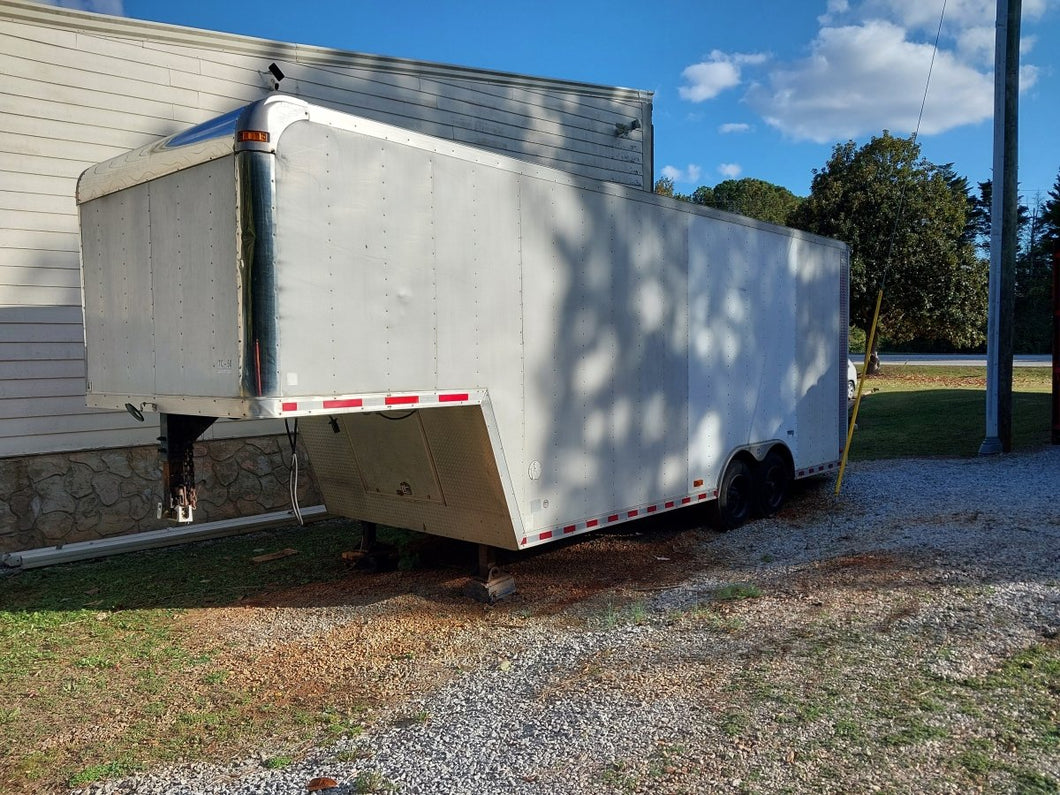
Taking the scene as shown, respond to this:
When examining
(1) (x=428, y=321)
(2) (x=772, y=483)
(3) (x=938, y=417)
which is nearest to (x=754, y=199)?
(3) (x=938, y=417)

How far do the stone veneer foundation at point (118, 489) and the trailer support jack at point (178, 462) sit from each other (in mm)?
3679

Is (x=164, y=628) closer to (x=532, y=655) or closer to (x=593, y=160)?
(x=532, y=655)

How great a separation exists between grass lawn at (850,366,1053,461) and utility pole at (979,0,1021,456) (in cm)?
76

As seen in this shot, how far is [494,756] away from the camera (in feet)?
11.7

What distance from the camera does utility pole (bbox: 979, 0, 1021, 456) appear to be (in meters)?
12.4

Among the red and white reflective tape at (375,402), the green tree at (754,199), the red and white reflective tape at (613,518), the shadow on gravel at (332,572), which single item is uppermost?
the green tree at (754,199)

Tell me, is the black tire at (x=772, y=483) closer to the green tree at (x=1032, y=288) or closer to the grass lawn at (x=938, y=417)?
the grass lawn at (x=938, y=417)

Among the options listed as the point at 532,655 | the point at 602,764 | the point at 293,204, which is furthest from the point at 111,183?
the point at 602,764

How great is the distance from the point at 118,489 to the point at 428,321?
17.3 ft

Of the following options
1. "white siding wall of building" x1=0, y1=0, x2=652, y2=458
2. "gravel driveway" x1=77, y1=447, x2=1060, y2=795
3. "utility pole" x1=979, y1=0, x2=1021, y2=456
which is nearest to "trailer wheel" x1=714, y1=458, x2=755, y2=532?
"gravel driveway" x1=77, y1=447, x2=1060, y2=795

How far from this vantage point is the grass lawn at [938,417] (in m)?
13.3

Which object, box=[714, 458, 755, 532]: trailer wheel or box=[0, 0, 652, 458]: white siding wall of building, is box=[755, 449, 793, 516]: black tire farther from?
box=[0, 0, 652, 458]: white siding wall of building

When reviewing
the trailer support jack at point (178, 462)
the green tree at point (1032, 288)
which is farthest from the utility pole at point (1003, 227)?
the green tree at point (1032, 288)

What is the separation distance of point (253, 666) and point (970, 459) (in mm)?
10973
